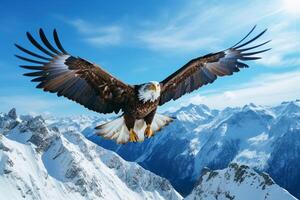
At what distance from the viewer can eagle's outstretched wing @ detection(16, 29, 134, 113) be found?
11320mm

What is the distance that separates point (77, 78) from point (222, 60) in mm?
4591

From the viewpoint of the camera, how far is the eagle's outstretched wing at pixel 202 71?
46.5 ft

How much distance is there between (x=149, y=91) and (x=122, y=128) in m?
1.82

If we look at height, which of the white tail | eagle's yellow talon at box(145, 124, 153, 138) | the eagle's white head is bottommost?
eagle's yellow talon at box(145, 124, 153, 138)

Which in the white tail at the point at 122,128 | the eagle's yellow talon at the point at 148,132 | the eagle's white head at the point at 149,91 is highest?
the eagle's white head at the point at 149,91

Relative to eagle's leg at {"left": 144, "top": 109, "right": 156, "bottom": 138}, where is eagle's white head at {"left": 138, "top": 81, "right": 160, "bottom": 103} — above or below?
above

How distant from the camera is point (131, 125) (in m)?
13.0

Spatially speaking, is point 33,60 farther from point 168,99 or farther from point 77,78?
point 168,99

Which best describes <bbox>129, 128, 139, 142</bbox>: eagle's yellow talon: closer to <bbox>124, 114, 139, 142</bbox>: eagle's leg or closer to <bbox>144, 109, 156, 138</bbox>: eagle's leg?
<bbox>124, 114, 139, 142</bbox>: eagle's leg

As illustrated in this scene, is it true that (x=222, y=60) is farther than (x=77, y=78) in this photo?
Yes

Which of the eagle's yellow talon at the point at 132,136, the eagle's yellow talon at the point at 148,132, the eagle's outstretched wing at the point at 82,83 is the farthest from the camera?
the eagle's yellow talon at the point at 148,132

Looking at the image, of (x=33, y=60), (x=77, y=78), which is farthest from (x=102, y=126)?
(x=33, y=60)

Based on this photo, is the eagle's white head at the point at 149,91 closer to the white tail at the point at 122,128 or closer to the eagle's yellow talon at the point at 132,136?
the eagle's yellow talon at the point at 132,136

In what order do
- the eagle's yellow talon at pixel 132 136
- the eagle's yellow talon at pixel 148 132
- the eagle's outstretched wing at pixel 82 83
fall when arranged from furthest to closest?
the eagle's yellow talon at pixel 148 132
the eagle's yellow talon at pixel 132 136
the eagle's outstretched wing at pixel 82 83
